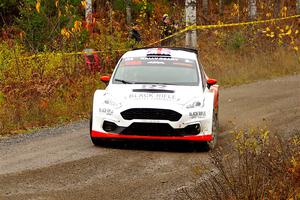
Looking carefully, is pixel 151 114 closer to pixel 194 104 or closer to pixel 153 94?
pixel 153 94

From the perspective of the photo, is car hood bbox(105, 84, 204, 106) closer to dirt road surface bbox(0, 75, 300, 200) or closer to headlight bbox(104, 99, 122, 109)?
headlight bbox(104, 99, 122, 109)

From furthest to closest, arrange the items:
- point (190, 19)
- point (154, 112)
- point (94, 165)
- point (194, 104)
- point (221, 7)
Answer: point (221, 7), point (190, 19), point (194, 104), point (154, 112), point (94, 165)

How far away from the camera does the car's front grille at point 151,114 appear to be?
34.0ft

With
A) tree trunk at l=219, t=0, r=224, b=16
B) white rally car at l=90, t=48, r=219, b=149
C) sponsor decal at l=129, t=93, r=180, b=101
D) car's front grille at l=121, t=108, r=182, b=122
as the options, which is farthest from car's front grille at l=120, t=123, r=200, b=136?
tree trunk at l=219, t=0, r=224, b=16

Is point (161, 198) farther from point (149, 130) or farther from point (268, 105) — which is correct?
point (268, 105)

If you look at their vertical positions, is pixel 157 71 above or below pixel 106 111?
above

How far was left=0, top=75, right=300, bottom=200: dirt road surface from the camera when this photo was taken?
8.09 meters

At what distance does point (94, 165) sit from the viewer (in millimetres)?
9531

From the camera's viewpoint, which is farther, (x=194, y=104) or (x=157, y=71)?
(x=157, y=71)

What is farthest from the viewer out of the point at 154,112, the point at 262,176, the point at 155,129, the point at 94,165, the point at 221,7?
the point at 221,7

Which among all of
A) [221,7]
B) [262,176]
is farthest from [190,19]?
[262,176]

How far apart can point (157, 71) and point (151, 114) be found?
1580mm

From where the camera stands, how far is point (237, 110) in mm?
15469

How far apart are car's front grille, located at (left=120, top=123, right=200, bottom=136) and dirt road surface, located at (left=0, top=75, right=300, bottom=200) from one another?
1.05 feet
